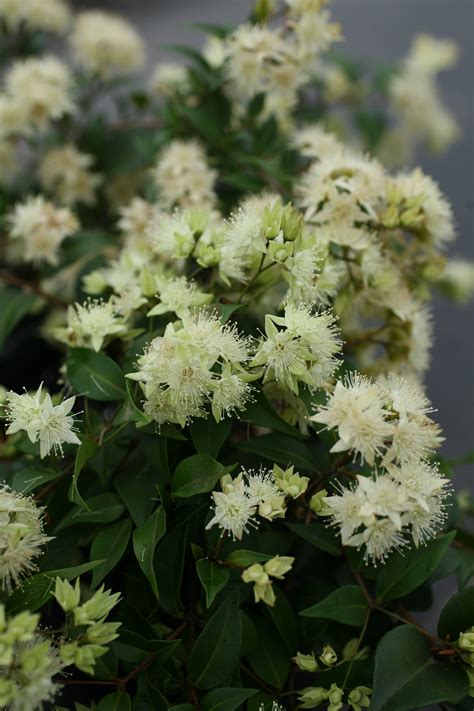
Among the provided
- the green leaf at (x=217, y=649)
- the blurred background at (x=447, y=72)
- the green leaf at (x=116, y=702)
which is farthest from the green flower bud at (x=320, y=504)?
the blurred background at (x=447, y=72)

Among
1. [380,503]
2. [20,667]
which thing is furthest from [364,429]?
[20,667]

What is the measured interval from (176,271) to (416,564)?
16.2 inches

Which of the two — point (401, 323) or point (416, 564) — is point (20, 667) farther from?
point (401, 323)

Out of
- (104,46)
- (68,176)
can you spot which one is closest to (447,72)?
(104,46)

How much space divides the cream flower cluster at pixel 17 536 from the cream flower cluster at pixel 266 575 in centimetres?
17

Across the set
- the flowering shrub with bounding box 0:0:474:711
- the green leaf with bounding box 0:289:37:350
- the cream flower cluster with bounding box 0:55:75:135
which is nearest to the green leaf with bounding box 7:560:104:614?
the flowering shrub with bounding box 0:0:474:711

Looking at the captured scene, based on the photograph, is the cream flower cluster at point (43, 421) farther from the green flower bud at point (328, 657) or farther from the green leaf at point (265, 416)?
the green flower bud at point (328, 657)

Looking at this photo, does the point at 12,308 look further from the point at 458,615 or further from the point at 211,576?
the point at 458,615

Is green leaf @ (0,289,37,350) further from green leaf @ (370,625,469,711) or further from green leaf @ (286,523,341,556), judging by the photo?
green leaf @ (370,625,469,711)

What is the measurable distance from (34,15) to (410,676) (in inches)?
43.2

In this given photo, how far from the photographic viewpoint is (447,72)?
1599mm

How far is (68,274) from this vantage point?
3.43 feet

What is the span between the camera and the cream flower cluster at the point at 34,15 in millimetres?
1114

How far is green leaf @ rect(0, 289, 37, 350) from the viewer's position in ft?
3.06
